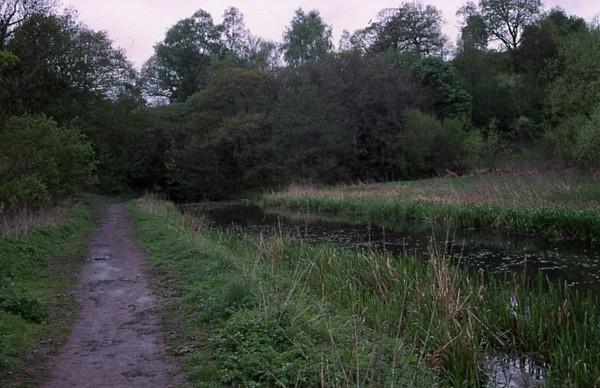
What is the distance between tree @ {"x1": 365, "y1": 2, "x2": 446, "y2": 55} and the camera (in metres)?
59.7

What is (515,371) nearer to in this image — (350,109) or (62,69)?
(62,69)

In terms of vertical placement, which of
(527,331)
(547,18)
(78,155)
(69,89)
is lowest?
(527,331)

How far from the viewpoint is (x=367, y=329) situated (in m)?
7.21

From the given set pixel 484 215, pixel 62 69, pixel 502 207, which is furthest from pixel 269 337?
pixel 62 69

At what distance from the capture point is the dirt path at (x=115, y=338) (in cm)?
558

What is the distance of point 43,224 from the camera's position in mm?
17234

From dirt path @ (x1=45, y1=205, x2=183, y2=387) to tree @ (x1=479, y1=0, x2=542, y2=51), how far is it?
54802 mm

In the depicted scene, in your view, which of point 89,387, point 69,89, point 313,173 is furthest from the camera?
point 313,173

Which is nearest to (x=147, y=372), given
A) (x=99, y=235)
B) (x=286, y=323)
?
(x=286, y=323)

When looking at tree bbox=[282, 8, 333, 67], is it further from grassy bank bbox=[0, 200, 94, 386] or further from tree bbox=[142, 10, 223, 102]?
grassy bank bbox=[0, 200, 94, 386]

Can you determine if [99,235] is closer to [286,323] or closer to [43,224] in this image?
[43,224]

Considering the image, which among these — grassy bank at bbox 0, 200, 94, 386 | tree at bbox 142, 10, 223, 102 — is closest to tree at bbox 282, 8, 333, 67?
tree at bbox 142, 10, 223, 102

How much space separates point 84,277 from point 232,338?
612 centimetres

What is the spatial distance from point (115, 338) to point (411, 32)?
58530 mm
